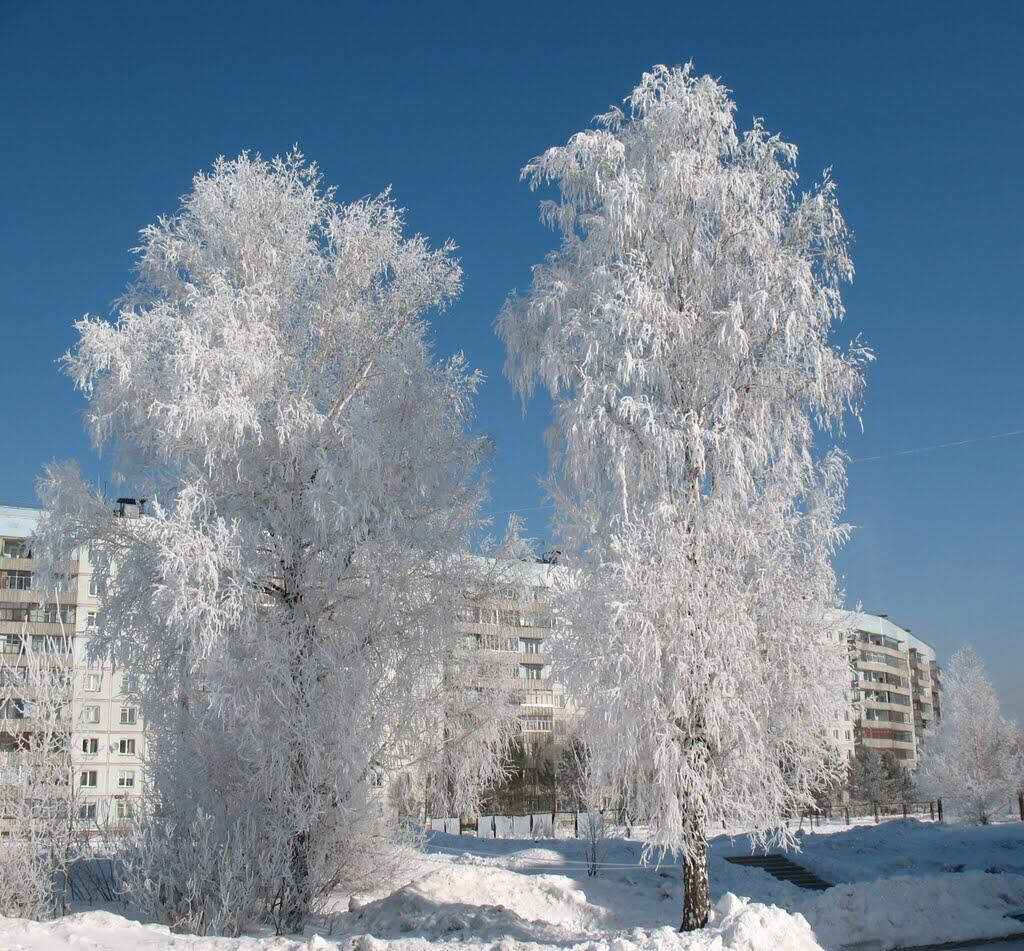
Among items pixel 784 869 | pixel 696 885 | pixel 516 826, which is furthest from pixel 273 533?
pixel 516 826

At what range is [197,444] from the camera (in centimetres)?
1551

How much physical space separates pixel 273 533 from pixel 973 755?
41.1m

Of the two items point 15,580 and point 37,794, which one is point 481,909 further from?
point 15,580

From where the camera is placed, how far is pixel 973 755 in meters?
47.3

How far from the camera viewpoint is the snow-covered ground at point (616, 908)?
11453 mm

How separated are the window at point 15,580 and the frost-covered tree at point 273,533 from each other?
43.8 meters

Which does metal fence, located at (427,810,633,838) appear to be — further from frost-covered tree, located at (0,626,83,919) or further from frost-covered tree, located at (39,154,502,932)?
frost-covered tree, located at (0,626,83,919)

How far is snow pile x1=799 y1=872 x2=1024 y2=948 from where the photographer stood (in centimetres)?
1595

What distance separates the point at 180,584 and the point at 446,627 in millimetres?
4240

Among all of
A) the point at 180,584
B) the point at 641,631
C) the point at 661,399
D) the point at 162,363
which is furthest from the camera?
the point at 162,363

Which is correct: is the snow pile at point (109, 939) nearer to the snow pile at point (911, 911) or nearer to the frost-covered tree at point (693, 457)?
the frost-covered tree at point (693, 457)

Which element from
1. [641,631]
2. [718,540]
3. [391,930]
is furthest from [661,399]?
[391,930]

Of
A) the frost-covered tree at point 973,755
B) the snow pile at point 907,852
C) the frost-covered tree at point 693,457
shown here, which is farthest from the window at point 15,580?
the frost-covered tree at point 693,457

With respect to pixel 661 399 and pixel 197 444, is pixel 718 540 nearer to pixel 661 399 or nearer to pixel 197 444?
pixel 661 399
